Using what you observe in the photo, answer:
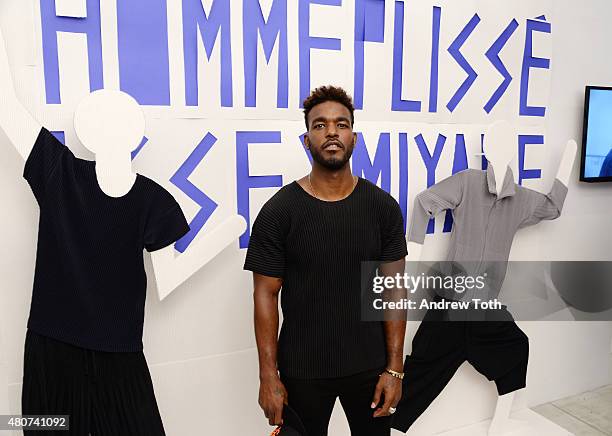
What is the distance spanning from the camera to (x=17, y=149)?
1561mm

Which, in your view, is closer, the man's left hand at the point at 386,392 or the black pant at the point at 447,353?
the man's left hand at the point at 386,392

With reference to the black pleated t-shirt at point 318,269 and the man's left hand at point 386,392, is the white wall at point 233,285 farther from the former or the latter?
the man's left hand at point 386,392

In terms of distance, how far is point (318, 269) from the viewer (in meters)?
1.58

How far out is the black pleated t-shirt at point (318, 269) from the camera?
1571mm

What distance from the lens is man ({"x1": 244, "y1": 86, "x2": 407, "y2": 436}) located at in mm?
1574

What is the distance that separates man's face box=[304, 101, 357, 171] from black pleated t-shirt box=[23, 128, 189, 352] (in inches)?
22.3

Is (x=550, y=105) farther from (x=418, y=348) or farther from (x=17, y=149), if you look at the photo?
(x=17, y=149)

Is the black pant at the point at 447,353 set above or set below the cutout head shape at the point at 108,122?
below

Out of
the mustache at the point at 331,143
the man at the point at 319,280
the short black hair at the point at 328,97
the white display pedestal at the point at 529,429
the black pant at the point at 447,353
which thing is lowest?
the white display pedestal at the point at 529,429

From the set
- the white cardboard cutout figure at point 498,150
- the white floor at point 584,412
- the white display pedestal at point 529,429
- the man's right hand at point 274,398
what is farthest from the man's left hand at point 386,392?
the white floor at point 584,412

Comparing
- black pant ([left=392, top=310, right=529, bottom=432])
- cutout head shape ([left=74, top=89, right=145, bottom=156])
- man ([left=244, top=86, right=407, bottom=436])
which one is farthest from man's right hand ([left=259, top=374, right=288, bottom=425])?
black pant ([left=392, top=310, right=529, bottom=432])

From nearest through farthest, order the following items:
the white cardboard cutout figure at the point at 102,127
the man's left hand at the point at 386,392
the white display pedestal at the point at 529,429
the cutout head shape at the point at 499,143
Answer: the white cardboard cutout figure at the point at 102,127 < the man's left hand at the point at 386,392 < the cutout head shape at the point at 499,143 < the white display pedestal at the point at 529,429

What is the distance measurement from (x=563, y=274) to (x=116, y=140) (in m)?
2.35

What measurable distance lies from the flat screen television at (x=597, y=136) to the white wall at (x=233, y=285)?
62mm
